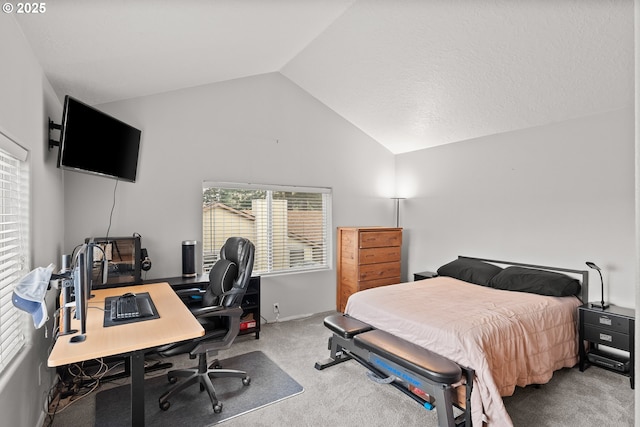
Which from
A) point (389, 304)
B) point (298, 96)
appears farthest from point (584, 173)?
point (298, 96)

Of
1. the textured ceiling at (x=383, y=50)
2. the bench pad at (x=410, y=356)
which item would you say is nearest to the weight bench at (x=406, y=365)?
the bench pad at (x=410, y=356)

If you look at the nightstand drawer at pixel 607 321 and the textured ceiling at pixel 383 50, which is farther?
the nightstand drawer at pixel 607 321

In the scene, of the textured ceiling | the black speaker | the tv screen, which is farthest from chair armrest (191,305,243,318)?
the black speaker

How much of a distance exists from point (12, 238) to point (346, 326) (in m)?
2.45

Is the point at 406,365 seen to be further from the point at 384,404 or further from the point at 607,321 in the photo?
the point at 607,321

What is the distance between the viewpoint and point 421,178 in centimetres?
523

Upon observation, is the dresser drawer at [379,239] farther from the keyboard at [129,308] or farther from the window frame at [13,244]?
the window frame at [13,244]

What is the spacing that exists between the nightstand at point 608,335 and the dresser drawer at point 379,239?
2302 millimetres

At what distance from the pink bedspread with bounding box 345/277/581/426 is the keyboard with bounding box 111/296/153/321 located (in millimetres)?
1880

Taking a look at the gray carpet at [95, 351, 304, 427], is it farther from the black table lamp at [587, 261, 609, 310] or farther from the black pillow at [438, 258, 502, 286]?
the black table lamp at [587, 261, 609, 310]

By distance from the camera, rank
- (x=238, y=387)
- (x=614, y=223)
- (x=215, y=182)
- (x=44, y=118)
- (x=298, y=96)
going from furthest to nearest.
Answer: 1. (x=298, y=96)
2. (x=215, y=182)
3. (x=614, y=223)
4. (x=238, y=387)
5. (x=44, y=118)

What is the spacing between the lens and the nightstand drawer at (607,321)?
290 centimetres

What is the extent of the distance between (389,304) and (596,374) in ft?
6.46

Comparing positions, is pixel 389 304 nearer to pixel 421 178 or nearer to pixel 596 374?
pixel 596 374
